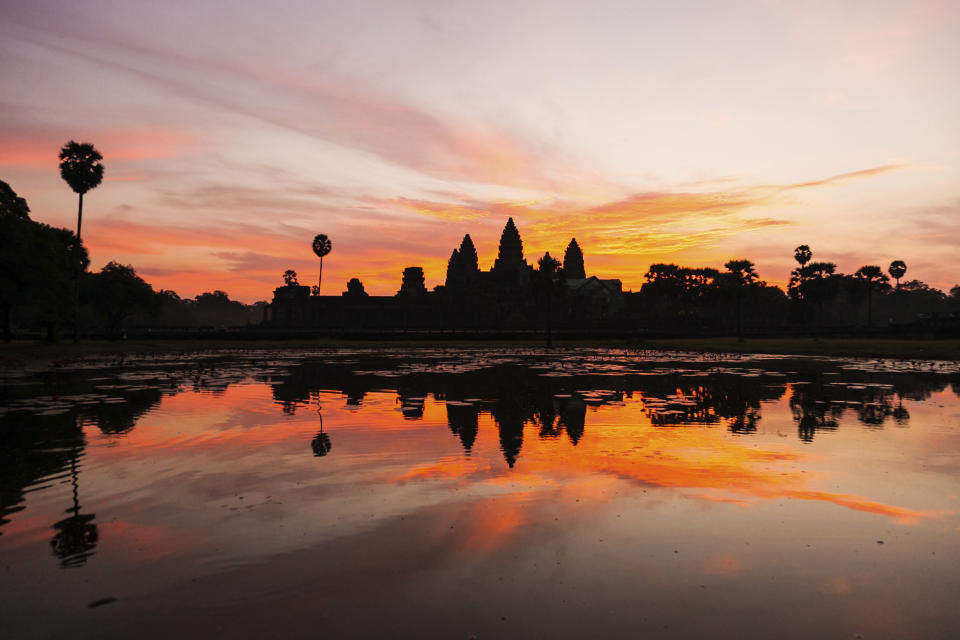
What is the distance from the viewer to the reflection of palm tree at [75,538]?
20.6 ft

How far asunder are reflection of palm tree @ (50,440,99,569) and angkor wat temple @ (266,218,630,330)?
9140 cm

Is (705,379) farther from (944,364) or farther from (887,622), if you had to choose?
(887,622)

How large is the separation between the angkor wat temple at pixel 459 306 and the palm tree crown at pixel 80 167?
44213mm

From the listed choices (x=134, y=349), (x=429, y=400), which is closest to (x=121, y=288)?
(x=134, y=349)

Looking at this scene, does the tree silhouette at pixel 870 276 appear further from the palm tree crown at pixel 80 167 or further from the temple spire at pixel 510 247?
the palm tree crown at pixel 80 167

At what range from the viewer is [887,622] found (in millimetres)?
5008

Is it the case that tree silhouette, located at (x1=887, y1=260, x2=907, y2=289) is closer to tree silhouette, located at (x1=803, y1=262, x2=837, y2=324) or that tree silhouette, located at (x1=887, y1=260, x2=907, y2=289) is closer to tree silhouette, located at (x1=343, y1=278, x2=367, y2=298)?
tree silhouette, located at (x1=803, y1=262, x2=837, y2=324)

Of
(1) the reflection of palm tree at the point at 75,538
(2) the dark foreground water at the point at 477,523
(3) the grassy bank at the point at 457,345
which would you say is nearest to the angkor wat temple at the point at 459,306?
(3) the grassy bank at the point at 457,345

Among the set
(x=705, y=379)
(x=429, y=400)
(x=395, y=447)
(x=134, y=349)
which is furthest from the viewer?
(x=134, y=349)

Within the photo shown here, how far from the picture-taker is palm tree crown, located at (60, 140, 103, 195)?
187 feet

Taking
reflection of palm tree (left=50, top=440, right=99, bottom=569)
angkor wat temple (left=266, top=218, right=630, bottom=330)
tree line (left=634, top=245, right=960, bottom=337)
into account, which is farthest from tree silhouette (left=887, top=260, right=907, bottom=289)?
reflection of palm tree (left=50, top=440, right=99, bottom=569)

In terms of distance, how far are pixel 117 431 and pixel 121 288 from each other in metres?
64.6

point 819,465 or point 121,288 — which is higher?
point 121,288

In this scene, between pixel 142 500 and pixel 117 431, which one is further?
pixel 117 431
